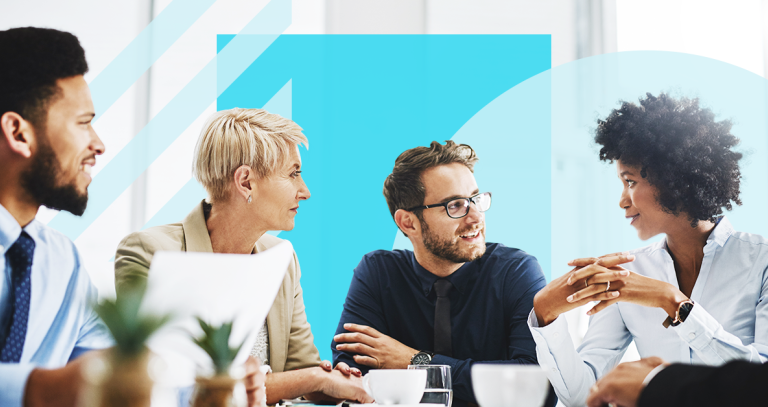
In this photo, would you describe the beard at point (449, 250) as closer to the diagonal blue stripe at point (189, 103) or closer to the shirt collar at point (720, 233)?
the shirt collar at point (720, 233)

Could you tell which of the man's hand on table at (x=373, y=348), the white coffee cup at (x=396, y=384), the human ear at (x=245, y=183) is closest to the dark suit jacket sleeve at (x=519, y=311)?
the man's hand on table at (x=373, y=348)

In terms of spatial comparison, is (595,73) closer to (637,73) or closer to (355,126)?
(637,73)

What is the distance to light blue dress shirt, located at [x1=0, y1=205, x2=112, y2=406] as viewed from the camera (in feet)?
4.36

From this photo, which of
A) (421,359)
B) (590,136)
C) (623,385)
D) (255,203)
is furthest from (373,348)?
(590,136)

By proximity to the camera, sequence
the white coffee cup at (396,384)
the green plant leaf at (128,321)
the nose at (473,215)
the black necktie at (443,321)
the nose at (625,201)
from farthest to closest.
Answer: the nose at (473,215)
the black necktie at (443,321)
the nose at (625,201)
the white coffee cup at (396,384)
the green plant leaf at (128,321)

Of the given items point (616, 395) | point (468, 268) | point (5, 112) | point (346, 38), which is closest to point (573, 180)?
point (468, 268)

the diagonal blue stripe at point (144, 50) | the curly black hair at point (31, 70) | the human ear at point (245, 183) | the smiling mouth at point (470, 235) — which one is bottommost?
the smiling mouth at point (470, 235)

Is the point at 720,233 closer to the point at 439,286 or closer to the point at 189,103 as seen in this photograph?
the point at 439,286

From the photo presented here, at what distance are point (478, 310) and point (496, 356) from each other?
8.3 inches

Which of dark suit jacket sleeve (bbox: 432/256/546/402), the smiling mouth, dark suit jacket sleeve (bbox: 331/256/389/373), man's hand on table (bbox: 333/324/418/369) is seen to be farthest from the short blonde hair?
dark suit jacket sleeve (bbox: 432/256/546/402)

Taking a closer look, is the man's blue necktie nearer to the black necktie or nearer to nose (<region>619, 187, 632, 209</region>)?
the black necktie

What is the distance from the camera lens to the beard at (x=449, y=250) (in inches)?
100

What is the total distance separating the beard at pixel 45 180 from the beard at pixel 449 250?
5.24 feet

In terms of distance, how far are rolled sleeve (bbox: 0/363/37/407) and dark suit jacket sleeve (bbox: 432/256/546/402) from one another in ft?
4.62
